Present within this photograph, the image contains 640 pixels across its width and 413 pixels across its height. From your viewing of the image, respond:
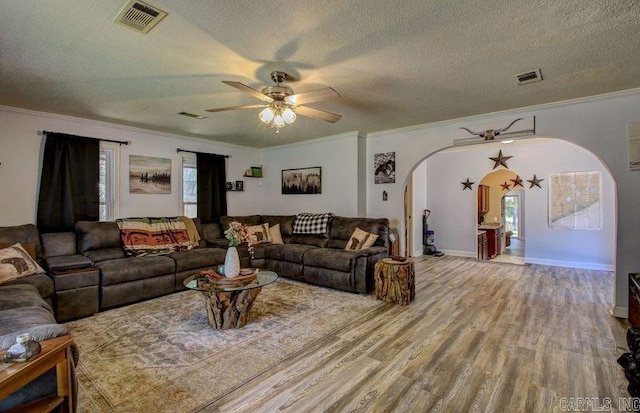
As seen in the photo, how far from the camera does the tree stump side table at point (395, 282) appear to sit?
375cm

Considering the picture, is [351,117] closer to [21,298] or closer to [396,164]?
[396,164]

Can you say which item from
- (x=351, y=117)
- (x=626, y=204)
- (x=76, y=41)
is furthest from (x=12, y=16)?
(x=626, y=204)

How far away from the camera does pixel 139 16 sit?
2006 mm

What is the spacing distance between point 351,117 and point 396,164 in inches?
52.0

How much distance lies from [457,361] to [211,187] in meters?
5.06

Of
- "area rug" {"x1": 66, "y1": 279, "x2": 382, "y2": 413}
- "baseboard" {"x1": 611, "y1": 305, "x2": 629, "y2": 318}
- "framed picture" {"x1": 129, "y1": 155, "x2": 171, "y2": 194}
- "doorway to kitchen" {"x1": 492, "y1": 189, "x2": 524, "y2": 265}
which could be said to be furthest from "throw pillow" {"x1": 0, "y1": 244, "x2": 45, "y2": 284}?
"doorway to kitchen" {"x1": 492, "y1": 189, "x2": 524, "y2": 265}

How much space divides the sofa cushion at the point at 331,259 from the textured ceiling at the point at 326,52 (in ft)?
6.76

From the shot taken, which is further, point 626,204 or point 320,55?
point 626,204

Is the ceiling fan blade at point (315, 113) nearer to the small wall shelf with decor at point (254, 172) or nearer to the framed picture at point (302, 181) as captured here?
the framed picture at point (302, 181)

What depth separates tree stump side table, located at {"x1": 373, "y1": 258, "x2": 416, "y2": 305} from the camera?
3746mm

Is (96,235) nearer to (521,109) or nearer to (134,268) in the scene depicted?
(134,268)

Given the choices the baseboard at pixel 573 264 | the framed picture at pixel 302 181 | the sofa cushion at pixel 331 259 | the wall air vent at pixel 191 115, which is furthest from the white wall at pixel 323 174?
the baseboard at pixel 573 264

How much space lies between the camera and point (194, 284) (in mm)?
3094

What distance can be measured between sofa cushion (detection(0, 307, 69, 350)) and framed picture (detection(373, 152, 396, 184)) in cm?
468
